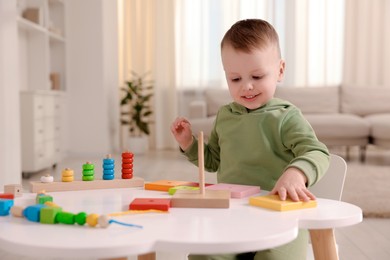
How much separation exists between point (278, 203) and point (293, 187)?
0.28ft

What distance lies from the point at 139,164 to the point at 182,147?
374 cm

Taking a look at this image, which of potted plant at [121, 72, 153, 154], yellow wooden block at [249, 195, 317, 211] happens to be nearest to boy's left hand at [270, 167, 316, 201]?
yellow wooden block at [249, 195, 317, 211]

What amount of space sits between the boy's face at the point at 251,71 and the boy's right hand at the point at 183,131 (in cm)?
13

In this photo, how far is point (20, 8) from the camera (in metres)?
4.54

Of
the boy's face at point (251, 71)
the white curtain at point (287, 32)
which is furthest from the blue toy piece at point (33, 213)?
the white curtain at point (287, 32)

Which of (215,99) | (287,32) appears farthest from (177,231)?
(287,32)

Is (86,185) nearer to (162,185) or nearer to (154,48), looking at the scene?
(162,185)

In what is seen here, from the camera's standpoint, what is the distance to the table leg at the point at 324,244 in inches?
34.2

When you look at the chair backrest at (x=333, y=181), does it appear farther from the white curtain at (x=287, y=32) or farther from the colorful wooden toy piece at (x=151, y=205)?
the white curtain at (x=287, y=32)

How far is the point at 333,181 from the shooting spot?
45.4 inches

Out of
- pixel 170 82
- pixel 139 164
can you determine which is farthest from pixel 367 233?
pixel 170 82

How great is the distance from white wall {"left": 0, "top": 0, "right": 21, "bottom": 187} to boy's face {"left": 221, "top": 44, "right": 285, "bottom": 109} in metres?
2.33

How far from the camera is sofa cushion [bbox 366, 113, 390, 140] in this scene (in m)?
4.70

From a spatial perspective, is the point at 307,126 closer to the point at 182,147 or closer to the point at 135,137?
the point at 182,147
